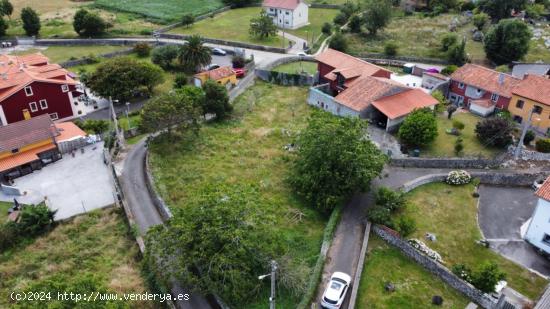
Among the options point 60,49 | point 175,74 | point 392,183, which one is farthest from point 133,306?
point 60,49

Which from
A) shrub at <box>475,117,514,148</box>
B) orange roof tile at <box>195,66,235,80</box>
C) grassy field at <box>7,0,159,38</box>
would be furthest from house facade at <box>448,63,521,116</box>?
grassy field at <box>7,0,159,38</box>

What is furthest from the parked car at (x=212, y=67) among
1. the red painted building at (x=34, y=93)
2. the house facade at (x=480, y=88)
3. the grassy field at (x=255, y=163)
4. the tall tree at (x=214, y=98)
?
the house facade at (x=480, y=88)

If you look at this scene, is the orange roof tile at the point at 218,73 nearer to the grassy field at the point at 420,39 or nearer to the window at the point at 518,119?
the grassy field at the point at 420,39

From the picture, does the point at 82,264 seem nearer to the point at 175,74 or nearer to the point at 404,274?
the point at 404,274

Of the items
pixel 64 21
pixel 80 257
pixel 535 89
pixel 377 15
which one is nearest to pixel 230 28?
pixel 377 15

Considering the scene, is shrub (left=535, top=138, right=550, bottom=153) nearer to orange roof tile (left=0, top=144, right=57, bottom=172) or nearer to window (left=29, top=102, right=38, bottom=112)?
orange roof tile (left=0, top=144, right=57, bottom=172)

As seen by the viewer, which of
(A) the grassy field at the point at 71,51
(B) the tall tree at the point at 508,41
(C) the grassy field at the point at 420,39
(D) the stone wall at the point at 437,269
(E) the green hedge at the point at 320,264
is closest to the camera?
(E) the green hedge at the point at 320,264

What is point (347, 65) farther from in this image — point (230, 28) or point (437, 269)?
point (230, 28)
